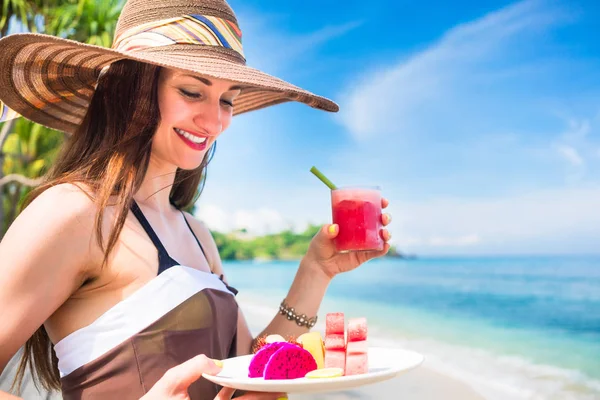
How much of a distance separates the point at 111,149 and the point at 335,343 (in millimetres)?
747

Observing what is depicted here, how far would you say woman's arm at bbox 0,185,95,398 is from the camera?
4.33 ft

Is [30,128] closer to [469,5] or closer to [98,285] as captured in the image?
[98,285]

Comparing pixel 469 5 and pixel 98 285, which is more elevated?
pixel 469 5

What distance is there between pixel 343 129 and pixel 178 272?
177 ft

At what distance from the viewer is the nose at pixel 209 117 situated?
1.64 m

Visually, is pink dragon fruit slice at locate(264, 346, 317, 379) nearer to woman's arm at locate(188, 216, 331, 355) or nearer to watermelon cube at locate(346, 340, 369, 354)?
watermelon cube at locate(346, 340, 369, 354)

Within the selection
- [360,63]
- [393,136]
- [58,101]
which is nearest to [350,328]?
[58,101]

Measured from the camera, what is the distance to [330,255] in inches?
81.5

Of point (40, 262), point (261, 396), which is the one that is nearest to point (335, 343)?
point (261, 396)

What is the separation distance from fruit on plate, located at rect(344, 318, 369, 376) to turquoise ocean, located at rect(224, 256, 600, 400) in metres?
7.53

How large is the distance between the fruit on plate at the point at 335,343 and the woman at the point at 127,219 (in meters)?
0.27

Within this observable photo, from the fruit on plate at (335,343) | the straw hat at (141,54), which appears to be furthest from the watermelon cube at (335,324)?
the straw hat at (141,54)

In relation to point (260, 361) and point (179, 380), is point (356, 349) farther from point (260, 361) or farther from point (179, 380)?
point (179, 380)

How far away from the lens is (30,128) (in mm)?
11477
